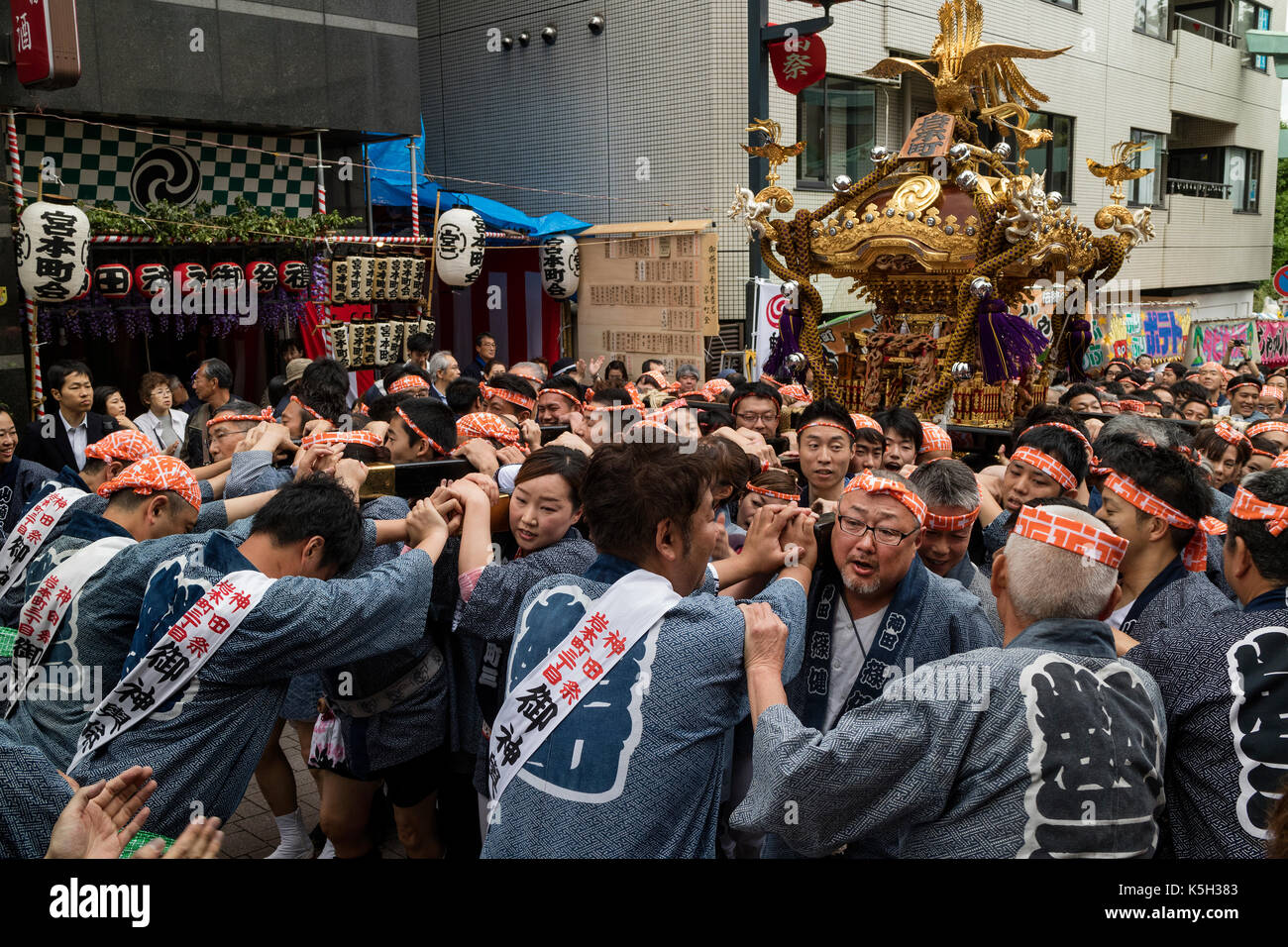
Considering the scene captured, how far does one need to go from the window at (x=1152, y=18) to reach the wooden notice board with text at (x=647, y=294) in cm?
1343

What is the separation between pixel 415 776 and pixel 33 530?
1.63m

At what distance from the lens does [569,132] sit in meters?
16.5

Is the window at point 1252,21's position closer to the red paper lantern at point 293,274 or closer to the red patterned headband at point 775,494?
the red paper lantern at point 293,274

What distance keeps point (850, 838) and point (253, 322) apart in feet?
36.3

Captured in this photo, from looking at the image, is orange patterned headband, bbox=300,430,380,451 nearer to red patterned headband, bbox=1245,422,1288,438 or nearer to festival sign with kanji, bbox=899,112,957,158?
red patterned headband, bbox=1245,422,1288,438

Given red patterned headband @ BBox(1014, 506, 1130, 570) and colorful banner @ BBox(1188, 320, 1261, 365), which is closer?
red patterned headband @ BBox(1014, 506, 1130, 570)

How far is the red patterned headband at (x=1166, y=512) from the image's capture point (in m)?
3.51

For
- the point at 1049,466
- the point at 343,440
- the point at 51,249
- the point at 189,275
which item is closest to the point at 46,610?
the point at 343,440

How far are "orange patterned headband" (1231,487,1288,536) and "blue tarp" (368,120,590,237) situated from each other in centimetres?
1202

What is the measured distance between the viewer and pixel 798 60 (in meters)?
11.8

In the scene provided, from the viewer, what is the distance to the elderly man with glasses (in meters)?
3.01

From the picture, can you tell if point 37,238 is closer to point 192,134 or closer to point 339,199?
point 192,134

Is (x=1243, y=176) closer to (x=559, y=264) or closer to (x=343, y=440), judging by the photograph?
(x=559, y=264)

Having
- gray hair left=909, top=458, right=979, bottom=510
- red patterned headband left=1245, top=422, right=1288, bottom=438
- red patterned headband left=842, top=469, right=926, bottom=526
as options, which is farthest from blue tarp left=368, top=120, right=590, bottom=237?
red patterned headband left=842, top=469, right=926, bottom=526
